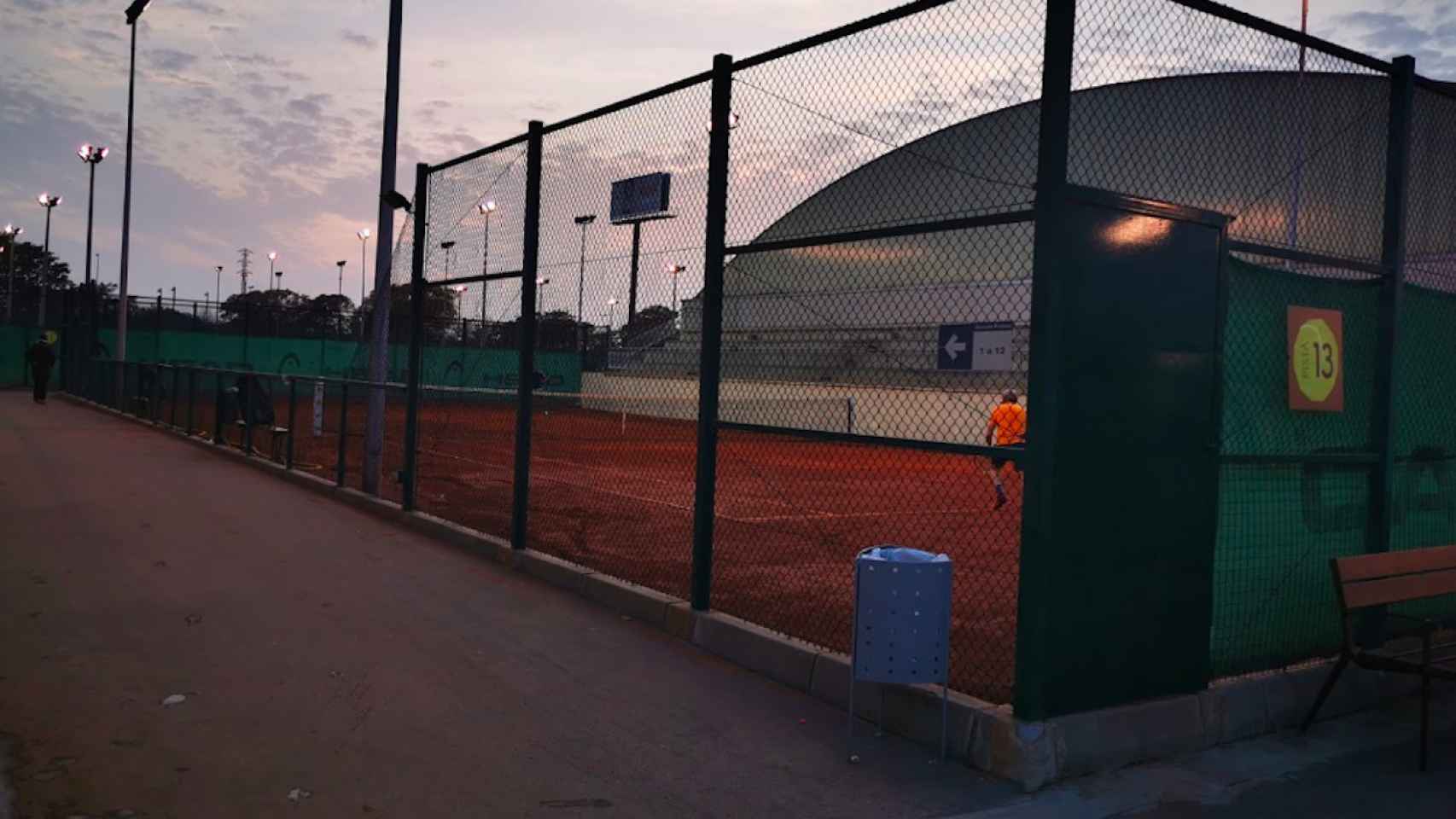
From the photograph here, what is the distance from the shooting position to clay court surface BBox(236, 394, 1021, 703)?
874 centimetres

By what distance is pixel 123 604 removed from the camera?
→ 7.83 meters

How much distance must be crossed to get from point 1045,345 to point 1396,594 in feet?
9.44

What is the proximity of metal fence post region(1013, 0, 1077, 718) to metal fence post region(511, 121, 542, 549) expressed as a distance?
541 cm

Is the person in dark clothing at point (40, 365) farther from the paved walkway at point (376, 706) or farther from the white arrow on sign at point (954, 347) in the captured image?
the white arrow on sign at point (954, 347)

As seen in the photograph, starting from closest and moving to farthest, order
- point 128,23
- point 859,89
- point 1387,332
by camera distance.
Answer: point 859,89 < point 1387,332 < point 128,23

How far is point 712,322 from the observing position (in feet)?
25.0

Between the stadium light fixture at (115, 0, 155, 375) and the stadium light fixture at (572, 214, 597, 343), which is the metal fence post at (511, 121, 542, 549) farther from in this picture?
the stadium light fixture at (115, 0, 155, 375)

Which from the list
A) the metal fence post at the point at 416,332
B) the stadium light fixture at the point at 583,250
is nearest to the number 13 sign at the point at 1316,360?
the stadium light fixture at the point at 583,250

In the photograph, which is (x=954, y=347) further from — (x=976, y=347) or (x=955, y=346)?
(x=976, y=347)

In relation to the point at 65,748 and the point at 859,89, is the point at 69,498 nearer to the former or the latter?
the point at 65,748

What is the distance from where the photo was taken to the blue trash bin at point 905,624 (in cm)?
552

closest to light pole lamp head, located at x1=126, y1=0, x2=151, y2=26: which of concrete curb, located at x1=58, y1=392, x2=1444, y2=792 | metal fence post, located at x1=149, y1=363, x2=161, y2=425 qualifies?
metal fence post, located at x1=149, y1=363, x2=161, y2=425

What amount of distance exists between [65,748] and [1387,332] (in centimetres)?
763

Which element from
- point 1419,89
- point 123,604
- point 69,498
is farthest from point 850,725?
point 69,498
